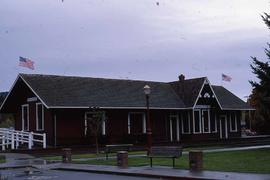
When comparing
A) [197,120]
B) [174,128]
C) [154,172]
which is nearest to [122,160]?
[154,172]

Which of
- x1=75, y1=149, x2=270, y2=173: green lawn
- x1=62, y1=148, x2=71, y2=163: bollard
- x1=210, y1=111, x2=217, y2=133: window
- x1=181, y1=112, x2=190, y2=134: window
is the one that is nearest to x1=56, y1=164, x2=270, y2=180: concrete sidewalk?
x1=75, y1=149, x2=270, y2=173: green lawn

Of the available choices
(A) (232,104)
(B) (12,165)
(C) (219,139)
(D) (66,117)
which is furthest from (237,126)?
(B) (12,165)

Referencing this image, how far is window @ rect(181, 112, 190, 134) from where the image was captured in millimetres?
50125

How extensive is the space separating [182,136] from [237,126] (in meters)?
7.78

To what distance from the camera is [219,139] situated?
165ft

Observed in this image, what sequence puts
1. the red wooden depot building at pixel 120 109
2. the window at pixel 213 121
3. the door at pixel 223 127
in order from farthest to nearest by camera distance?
the door at pixel 223 127 → the window at pixel 213 121 → the red wooden depot building at pixel 120 109

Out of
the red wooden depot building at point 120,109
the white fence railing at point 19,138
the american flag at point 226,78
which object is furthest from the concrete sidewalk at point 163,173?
the american flag at point 226,78

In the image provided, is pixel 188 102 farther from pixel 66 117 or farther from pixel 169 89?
pixel 66 117

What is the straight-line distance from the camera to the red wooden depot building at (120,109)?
138 feet

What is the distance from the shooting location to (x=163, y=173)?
20.1m

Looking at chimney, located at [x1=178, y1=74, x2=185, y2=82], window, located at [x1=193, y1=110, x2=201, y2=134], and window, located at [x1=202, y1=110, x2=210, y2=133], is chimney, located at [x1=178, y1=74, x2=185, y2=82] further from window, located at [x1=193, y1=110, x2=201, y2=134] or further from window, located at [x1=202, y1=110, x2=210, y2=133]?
window, located at [x1=193, y1=110, x2=201, y2=134]

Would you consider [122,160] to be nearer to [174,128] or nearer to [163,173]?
[163,173]

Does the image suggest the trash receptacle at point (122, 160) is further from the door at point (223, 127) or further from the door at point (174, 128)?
the door at point (223, 127)

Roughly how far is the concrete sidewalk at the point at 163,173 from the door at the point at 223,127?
1164 inches
